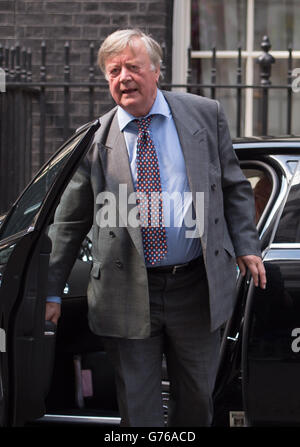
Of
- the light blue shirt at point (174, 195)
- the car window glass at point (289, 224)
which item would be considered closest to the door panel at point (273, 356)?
the car window glass at point (289, 224)

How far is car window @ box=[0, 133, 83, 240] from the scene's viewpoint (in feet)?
9.25

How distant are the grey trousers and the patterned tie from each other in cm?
10

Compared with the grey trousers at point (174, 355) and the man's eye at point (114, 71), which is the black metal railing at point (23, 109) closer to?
the man's eye at point (114, 71)

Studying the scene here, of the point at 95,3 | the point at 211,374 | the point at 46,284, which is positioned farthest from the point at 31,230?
the point at 95,3

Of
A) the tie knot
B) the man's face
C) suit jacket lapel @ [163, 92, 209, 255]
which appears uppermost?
the man's face

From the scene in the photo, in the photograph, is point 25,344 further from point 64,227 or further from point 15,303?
point 64,227

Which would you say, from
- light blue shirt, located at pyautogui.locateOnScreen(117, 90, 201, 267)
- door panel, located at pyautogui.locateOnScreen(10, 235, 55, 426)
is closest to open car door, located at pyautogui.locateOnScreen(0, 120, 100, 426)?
door panel, located at pyautogui.locateOnScreen(10, 235, 55, 426)

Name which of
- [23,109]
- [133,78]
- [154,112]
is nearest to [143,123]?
[154,112]

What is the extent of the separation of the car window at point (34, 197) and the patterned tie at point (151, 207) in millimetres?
253

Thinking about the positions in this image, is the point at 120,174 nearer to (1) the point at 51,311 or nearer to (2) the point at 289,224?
(1) the point at 51,311

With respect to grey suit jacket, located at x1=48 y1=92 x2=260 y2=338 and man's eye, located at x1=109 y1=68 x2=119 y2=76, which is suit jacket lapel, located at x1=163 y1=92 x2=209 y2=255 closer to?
grey suit jacket, located at x1=48 y1=92 x2=260 y2=338

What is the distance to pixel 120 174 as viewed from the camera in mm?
2943

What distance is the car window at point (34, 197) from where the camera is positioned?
2.82m

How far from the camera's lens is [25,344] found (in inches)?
110
